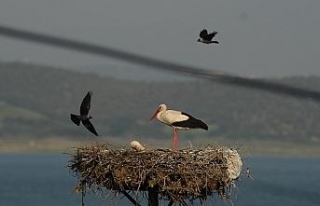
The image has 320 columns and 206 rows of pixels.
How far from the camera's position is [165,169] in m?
14.4

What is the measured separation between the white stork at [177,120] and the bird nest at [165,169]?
1515 millimetres

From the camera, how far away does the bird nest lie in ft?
47.2

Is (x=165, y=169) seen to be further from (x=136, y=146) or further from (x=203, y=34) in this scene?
(x=203, y=34)

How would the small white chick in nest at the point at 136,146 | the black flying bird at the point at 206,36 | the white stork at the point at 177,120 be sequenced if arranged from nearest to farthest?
the black flying bird at the point at 206,36 < the small white chick in nest at the point at 136,146 < the white stork at the point at 177,120

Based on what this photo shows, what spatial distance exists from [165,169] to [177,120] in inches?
91.0

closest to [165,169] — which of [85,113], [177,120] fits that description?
[85,113]

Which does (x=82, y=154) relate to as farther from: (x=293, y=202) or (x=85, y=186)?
(x=293, y=202)

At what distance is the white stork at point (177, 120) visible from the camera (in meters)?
16.4

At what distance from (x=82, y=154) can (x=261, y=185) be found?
7903cm

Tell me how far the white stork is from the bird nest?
1515 millimetres

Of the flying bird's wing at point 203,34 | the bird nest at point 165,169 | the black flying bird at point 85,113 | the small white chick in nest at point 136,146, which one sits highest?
the flying bird's wing at point 203,34

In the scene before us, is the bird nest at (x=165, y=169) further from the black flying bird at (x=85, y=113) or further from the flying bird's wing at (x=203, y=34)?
the flying bird's wing at (x=203, y=34)

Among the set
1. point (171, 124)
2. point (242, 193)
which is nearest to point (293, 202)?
point (242, 193)

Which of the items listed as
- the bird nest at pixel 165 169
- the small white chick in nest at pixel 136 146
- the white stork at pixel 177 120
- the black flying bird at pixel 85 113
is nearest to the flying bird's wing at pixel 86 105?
the black flying bird at pixel 85 113
